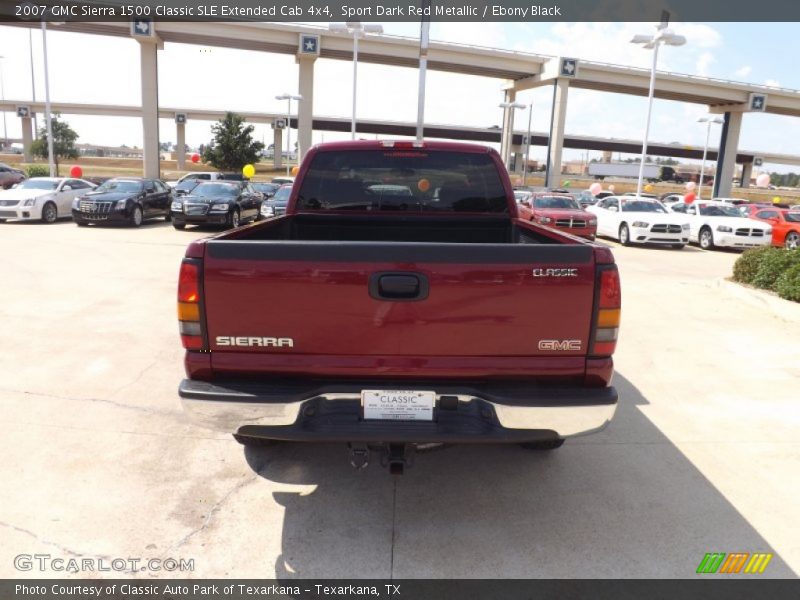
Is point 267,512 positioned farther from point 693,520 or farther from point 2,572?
point 693,520

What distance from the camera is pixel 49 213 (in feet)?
63.3

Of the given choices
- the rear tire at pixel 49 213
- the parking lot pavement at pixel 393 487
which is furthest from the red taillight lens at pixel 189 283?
the rear tire at pixel 49 213

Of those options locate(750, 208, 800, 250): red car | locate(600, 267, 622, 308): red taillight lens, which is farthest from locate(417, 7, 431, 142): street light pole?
locate(600, 267, 622, 308): red taillight lens

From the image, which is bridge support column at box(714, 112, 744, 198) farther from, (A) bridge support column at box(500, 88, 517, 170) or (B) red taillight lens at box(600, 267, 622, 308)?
(B) red taillight lens at box(600, 267, 622, 308)

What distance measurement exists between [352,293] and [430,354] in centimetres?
49

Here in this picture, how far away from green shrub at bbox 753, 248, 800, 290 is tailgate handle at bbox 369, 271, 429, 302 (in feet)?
29.2

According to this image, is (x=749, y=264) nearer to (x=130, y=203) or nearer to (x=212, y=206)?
(x=212, y=206)

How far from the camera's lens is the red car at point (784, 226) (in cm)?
1817

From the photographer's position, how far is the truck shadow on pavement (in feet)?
10.2

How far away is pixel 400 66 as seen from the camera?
43875mm

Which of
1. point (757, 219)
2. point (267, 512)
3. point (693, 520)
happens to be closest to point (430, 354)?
point (267, 512)

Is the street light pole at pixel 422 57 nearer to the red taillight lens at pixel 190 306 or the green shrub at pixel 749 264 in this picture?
the green shrub at pixel 749 264

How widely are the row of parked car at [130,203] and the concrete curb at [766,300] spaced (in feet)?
42.5

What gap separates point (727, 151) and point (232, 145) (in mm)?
41605
